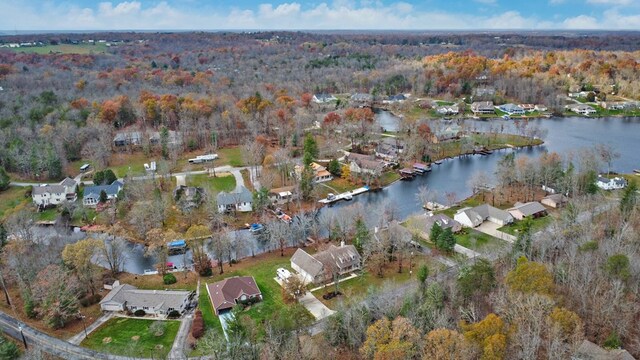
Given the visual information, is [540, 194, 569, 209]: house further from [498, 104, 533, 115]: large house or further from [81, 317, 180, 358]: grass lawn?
[498, 104, 533, 115]: large house

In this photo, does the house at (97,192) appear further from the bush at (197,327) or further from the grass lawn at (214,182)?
the bush at (197,327)

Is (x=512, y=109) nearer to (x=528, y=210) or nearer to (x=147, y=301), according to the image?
(x=528, y=210)

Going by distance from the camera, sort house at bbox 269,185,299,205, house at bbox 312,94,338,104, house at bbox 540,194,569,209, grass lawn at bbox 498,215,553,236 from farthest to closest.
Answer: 1. house at bbox 312,94,338,104
2. house at bbox 269,185,299,205
3. house at bbox 540,194,569,209
4. grass lawn at bbox 498,215,553,236

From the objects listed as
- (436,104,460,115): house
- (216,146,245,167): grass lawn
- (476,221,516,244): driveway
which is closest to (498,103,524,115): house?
(436,104,460,115): house

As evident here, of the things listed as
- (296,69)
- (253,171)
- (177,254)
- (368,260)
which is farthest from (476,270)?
(296,69)

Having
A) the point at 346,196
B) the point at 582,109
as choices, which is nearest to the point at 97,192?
the point at 346,196
